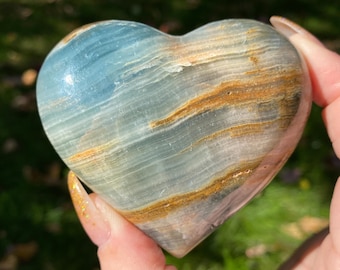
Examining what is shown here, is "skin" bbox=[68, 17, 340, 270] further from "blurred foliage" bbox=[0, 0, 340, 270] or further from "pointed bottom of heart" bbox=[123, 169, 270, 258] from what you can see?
"blurred foliage" bbox=[0, 0, 340, 270]

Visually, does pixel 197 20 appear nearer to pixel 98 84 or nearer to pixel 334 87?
pixel 334 87

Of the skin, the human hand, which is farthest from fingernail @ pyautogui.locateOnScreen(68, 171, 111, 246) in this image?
the human hand

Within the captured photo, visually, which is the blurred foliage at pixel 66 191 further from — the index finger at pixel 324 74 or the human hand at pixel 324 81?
the index finger at pixel 324 74

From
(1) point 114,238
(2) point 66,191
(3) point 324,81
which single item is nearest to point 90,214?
(1) point 114,238

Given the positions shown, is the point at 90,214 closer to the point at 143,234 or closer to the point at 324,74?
the point at 143,234

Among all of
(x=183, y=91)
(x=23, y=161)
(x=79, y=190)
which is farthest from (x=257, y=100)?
(x=23, y=161)

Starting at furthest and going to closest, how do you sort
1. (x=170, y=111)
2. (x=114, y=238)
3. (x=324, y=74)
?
(x=324, y=74), (x=114, y=238), (x=170, y=111)
